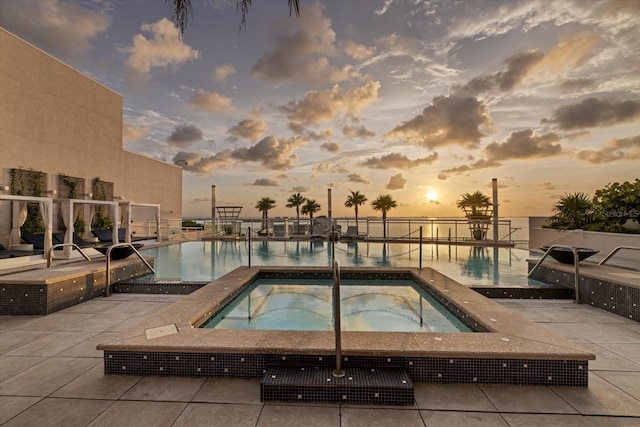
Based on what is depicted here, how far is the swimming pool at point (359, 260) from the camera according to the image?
6.14 meters

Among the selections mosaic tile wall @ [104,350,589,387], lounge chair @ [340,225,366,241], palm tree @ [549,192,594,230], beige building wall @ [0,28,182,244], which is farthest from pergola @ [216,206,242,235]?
palm tree @ [549,192,594,230]

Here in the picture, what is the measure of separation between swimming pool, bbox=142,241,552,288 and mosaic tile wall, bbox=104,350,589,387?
329 centimetres

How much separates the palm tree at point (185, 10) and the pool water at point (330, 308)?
9.15 feet

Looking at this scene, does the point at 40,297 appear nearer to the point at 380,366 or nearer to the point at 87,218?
the point at 380,366

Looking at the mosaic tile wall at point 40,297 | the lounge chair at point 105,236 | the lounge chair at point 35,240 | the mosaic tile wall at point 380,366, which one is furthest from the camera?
the lounge chair at point 105,236

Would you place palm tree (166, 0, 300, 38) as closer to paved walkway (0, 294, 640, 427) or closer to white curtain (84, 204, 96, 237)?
paved walkway (0, 294, 640, 427)

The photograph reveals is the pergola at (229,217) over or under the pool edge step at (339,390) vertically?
over

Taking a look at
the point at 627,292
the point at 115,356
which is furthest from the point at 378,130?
the point at 115,356

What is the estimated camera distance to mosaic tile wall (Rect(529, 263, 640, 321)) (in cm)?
345

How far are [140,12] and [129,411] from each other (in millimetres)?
8901

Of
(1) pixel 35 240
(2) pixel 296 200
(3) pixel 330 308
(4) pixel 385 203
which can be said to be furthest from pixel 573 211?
(2) pixel 296 200

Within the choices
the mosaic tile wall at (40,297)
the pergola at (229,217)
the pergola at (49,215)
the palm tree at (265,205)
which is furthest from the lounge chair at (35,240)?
the palm tree at (265,205)

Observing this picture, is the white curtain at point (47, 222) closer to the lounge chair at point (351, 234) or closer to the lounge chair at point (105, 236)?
the lounge chair at point (105, 236)

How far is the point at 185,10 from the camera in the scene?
1850 millimetres
